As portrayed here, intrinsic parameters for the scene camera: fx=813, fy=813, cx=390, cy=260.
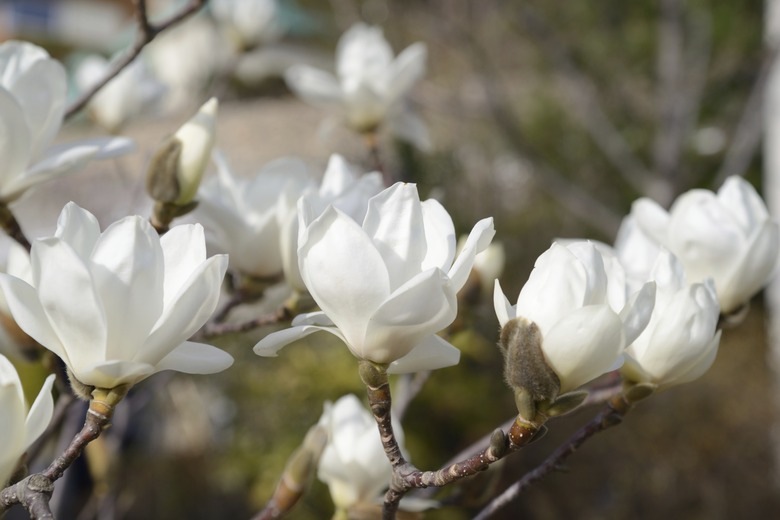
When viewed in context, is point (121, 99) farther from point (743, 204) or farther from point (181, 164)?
point (743, 204)

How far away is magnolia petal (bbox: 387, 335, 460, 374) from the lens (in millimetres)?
455

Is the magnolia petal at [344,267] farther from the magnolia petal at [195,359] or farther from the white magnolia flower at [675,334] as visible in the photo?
the white magnolia flower at [675,334]

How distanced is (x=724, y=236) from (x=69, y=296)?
497 millimetres

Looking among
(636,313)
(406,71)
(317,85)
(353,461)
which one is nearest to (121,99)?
(317,85)

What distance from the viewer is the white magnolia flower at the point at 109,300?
1.29 ft

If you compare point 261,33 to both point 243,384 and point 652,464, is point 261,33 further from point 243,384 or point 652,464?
point 652,464

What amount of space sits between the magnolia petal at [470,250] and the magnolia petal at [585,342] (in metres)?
0.05

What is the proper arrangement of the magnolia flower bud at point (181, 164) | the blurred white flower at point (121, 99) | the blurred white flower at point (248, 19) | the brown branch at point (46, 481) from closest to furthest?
the brown branch at point (46, 481) < the magnolia flower bud at point (181, 164) < the blurred white flower at point (121, 99) < the blurred white flower at point (248, 19)

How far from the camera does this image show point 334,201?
62 centimetres

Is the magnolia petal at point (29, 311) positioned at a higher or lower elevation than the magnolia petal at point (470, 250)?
lower

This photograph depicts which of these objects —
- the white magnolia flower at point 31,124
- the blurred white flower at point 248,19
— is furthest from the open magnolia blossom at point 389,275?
the blurred white flower at point 248,19

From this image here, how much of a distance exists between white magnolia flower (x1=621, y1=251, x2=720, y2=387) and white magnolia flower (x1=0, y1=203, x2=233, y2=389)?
28cm

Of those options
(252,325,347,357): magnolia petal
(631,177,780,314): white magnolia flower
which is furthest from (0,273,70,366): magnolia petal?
(631,177,780,314): white magnolia flower

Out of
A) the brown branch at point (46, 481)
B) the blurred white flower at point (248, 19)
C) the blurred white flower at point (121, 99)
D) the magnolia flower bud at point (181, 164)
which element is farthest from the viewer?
the blurred white flower at point (248, 19)
